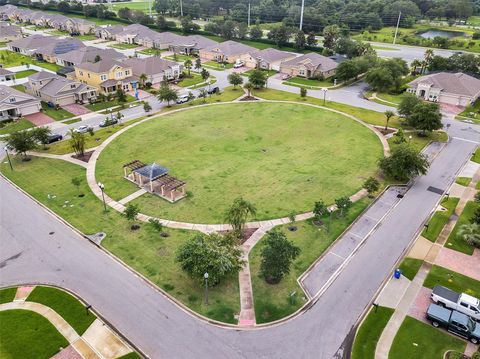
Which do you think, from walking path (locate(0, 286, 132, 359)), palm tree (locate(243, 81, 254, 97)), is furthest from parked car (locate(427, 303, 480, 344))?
palm tree (locate(243, 81, 254, 97))

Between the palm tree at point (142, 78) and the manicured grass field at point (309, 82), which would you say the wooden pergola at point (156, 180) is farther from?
the manicured grass field at point (309, 82)

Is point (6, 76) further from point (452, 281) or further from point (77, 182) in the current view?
point (452, 281)

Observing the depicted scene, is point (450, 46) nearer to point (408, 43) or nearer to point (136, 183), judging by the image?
point (408, 43)

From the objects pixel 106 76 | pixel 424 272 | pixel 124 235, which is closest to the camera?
pixel 424 272

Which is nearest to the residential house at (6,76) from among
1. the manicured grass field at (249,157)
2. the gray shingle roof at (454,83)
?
the manicured grass field at (249,157)

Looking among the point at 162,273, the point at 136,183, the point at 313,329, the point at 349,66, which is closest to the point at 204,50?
the point at 349,66

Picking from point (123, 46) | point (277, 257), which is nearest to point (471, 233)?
point (277, 257)
